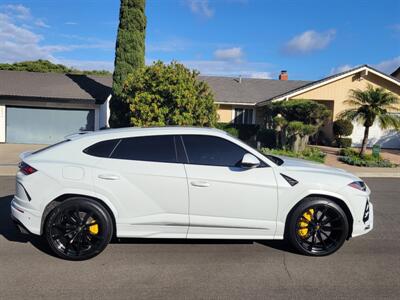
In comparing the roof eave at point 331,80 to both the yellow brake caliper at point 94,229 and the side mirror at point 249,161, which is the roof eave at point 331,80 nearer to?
the side mirror at point 249,161

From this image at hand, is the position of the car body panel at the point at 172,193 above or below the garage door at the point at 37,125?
below

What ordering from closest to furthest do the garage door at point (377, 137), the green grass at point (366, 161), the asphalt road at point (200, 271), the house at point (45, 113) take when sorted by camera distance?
1. the asphalt road at point (200, 271)
2. the green grass at point (366, 161)
3. the house at point (45, 113)
4. the garage door at point (377, 137)

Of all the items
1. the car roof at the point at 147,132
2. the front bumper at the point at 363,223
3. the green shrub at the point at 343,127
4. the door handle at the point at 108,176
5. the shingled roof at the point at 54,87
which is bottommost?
the front bumper at the point at 363,223

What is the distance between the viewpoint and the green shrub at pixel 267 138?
20.5m

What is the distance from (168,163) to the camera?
15.7ft

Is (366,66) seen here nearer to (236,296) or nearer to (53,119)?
(53,119)

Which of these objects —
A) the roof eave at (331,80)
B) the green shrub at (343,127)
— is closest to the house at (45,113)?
the roof eave at (331,80)

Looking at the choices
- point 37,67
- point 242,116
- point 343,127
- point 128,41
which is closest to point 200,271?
point 128,41

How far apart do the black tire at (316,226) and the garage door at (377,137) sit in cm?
1910

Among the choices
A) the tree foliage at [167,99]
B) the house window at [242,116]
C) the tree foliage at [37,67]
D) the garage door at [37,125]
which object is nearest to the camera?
the tree foliage at [167,99]

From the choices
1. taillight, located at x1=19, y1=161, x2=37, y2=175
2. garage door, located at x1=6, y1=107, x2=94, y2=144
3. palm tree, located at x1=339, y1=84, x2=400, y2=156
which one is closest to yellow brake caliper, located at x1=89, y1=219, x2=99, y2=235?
taillight, located at x1=19, y1=161, x2=37, y2=175

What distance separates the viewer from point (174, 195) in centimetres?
470

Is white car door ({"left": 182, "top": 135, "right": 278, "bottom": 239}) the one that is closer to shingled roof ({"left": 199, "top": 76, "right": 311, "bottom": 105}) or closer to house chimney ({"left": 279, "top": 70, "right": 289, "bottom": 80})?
shingled roof ({"left": 199, "top": 76, "right": 311, "bottom": 105})

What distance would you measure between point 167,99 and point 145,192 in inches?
407
